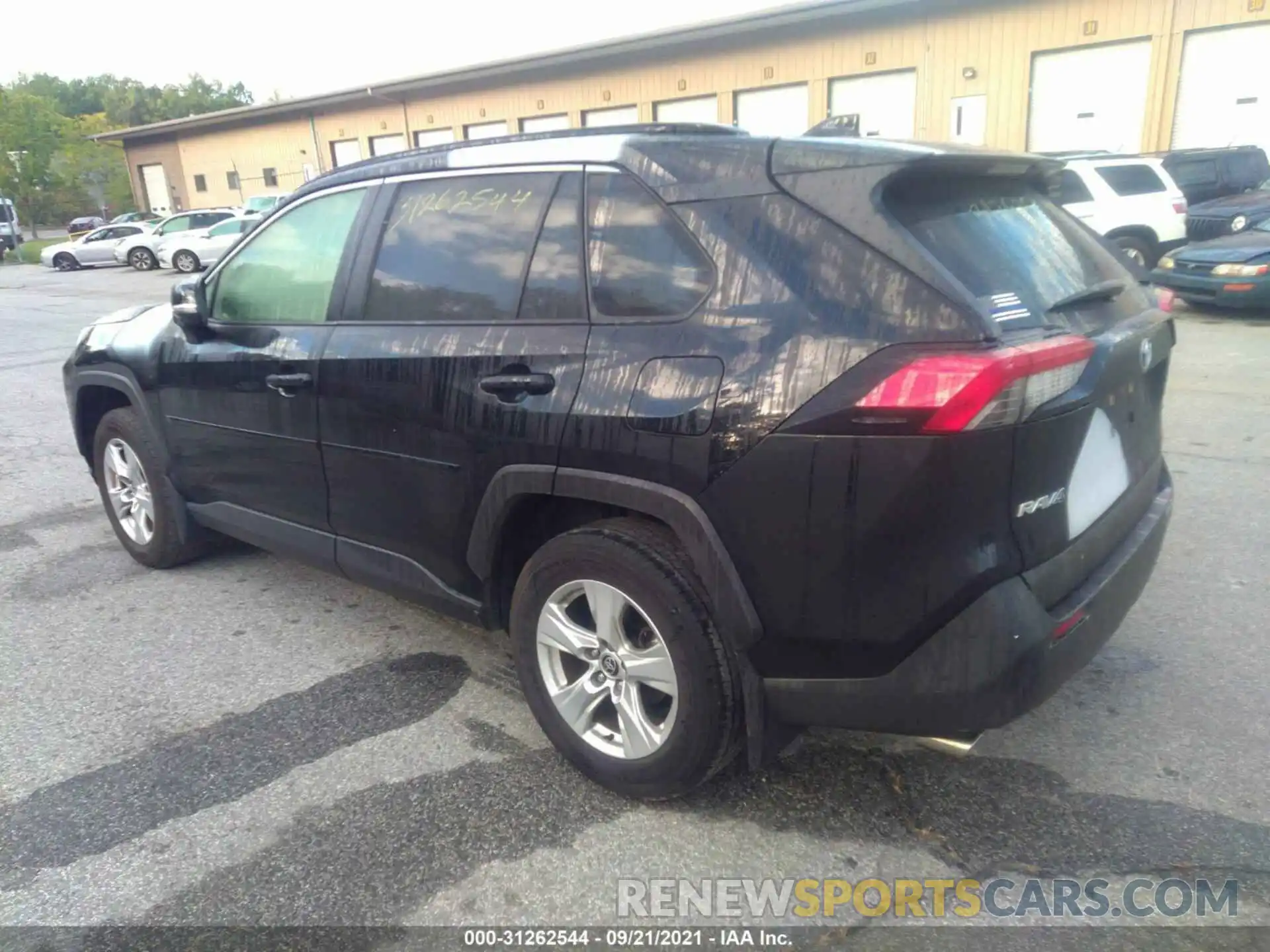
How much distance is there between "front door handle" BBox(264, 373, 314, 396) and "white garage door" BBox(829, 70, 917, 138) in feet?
65.6

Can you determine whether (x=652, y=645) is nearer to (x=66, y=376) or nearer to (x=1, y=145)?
(x=66, y=376)

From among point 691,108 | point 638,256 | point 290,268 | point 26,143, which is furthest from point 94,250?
point 638,256

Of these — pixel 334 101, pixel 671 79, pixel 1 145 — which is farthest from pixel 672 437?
pixel 1 145

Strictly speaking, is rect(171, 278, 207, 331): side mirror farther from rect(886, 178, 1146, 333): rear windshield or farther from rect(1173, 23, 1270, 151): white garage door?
rect(1173, 23, 1270, 151): white garage door

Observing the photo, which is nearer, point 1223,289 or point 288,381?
point 288,381

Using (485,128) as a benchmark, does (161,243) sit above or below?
below

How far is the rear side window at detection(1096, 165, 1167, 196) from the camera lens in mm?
13117

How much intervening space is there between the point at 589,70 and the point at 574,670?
2666 cm

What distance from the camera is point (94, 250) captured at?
2950 cm

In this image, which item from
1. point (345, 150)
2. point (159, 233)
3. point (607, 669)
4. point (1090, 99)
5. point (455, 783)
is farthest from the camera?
point (345, 150)

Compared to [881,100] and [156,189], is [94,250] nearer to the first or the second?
[156,189]

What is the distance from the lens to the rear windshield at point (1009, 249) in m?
2.34

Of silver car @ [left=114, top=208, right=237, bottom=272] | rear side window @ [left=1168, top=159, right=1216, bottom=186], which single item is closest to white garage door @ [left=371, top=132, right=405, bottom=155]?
silver car @ [left=114, top=208, right=237, bottom=272]

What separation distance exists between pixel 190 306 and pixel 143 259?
90.1 feet
